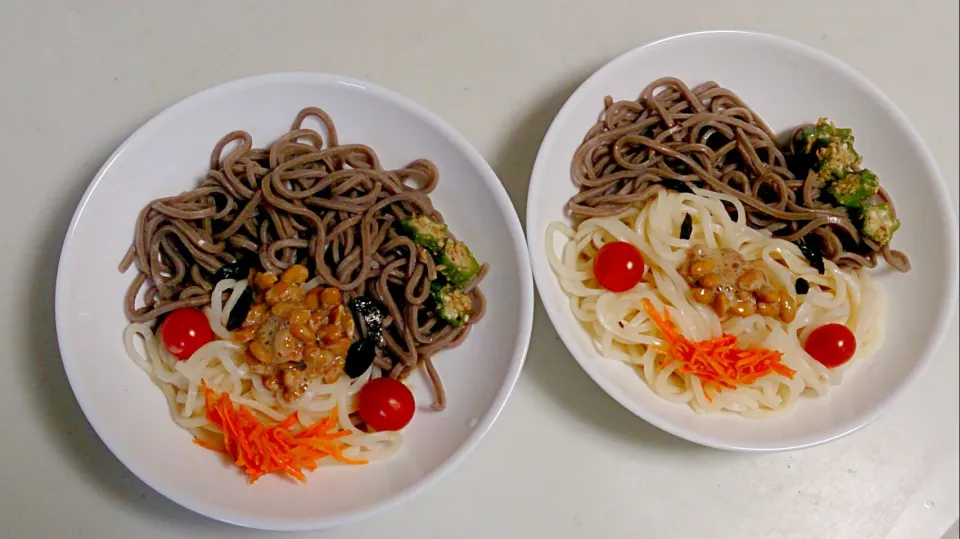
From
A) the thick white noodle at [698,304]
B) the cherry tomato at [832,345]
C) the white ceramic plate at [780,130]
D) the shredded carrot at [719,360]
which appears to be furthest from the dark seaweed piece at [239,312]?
the cherry tomato at [832,345]

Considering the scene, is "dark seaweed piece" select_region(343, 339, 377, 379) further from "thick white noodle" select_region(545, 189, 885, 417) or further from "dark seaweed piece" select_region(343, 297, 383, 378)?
"thick white noodle" select_region(545, 189, 885, 417)

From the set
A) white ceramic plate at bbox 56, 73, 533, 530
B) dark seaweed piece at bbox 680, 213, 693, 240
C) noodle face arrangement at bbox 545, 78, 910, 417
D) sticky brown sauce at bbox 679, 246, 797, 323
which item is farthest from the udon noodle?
white ceramic plate at bbox 56, 73, 533, 530

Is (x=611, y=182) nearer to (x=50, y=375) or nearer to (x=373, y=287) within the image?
(x=373, y=287)

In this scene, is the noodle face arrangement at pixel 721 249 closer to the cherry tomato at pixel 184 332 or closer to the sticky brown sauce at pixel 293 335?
the sticky brown sauce at pixel 293 335

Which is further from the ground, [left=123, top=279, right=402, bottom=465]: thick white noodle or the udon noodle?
the udon noodle

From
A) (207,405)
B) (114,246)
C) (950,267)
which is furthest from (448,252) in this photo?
(950,267)
